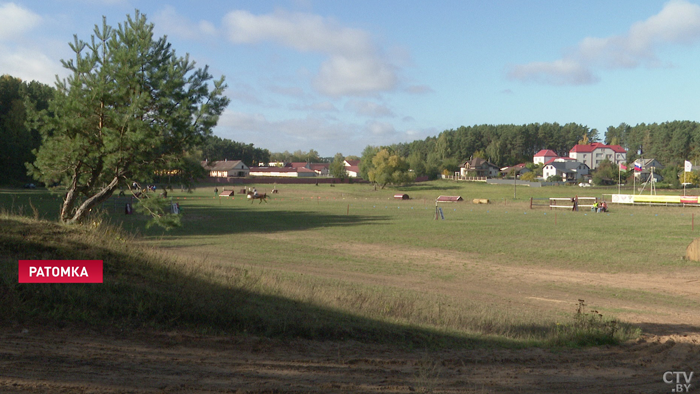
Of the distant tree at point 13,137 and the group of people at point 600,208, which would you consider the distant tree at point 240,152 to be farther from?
the group of people at point 600,208

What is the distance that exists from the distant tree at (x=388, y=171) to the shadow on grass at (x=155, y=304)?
90.1m

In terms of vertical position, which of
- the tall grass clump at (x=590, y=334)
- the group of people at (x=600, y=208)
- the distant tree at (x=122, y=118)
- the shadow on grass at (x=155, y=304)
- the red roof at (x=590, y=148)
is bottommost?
the tall grass clump at (x=590, y=334)

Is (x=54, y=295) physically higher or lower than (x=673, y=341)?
higher

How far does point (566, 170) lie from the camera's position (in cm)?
13762

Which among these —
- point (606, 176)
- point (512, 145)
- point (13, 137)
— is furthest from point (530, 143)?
point (13, 137)

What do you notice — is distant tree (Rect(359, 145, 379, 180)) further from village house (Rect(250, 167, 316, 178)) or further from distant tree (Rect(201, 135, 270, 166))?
distant tree (Rect(201, 135, 270, 166))

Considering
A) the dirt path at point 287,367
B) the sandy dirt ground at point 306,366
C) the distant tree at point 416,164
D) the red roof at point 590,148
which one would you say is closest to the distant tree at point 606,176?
the distant tree at point 416,164

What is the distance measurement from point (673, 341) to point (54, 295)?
10.5m

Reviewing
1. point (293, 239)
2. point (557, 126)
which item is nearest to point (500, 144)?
point (557, 126)

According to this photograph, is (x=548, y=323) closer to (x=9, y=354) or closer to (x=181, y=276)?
(x=181, y=276)

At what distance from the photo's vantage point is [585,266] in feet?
68.0

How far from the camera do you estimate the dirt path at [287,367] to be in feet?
17.6

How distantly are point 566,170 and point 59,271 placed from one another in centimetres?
14516

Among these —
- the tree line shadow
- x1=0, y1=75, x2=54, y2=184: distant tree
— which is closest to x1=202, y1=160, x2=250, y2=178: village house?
x1=0, y1=75, x2=54, y2=184: distant tree
